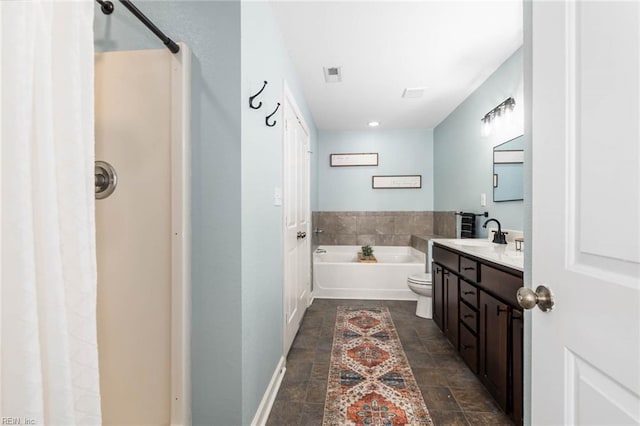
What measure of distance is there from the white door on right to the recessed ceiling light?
8.50 feet

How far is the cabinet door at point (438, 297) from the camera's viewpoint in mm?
2699

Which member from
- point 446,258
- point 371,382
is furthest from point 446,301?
point 371,382

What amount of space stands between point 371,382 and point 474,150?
255 cm

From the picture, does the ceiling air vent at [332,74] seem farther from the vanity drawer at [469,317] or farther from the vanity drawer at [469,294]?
the vanity drawer at [469,317]

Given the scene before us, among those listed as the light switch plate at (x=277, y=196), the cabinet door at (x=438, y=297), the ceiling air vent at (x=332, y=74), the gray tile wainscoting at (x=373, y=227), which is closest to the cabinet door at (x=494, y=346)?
the cabinet door at (x=438, y=297)

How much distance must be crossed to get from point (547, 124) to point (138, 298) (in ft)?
5.13

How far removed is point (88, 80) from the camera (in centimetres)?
58

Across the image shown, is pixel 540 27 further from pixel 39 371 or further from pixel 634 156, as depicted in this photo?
pixel 39 371

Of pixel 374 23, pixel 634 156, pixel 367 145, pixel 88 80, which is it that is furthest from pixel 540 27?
pixel 367 145

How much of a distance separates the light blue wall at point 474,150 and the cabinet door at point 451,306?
26.5 inches

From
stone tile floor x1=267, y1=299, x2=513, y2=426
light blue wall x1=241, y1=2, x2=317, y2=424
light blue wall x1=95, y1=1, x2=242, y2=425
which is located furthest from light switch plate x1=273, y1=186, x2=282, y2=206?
stone tile floor x1=267, y1=299, x2=513, y2=426

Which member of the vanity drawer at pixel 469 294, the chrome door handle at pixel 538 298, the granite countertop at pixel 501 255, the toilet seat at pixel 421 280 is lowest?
the toilet seat at pixel 421 280

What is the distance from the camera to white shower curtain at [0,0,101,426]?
45 cm

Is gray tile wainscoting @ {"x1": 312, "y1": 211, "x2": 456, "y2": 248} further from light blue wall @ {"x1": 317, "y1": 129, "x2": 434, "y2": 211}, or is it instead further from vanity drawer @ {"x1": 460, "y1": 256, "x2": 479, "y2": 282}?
vanity drawer @ {"x1": 460, "y1": 256, "x2": 479, "y2": 282}
